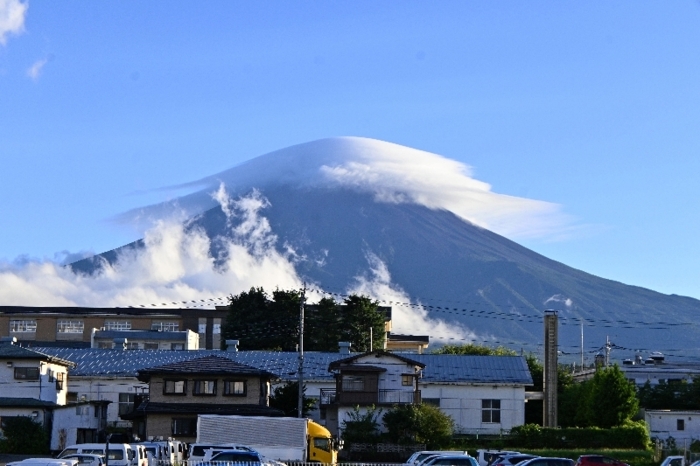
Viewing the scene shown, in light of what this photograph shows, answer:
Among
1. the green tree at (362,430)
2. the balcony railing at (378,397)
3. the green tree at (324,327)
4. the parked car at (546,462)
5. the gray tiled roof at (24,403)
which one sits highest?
the green tree at (324,327)

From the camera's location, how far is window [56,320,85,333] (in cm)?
13279

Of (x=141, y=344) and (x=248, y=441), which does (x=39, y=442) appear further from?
(x=141, y=344)

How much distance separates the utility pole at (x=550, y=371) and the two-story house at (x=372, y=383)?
11.4 meters

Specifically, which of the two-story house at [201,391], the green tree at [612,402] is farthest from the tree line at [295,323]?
the two-story house at [201,391]

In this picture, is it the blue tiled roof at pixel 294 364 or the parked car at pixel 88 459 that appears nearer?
the parked car at pixel 88 459

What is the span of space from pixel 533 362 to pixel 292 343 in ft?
65.3

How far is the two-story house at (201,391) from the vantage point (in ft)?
219

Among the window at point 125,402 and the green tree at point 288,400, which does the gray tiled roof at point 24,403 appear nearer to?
the window at point 125,402

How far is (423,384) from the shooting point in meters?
77.4

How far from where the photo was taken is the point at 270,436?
5441 cm

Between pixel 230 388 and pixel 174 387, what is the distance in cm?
293

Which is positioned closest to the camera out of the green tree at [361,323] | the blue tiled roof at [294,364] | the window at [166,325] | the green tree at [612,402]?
the green tree at [612,402]

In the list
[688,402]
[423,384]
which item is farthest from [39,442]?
[688,402]

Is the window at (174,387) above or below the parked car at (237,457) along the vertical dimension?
above
